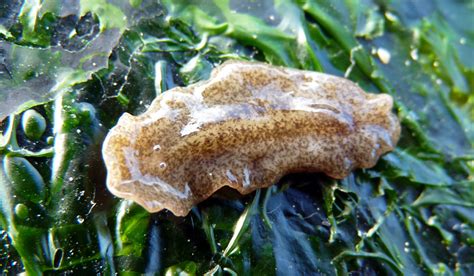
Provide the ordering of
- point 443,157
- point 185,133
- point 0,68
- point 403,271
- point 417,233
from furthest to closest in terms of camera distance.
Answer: point 443,157, point 417,233, point 403,271, point 0,68, point 185,133

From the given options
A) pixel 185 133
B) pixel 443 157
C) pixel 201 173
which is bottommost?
pixel 443 157

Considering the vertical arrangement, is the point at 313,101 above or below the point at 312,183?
above

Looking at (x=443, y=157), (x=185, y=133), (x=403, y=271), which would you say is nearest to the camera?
(x=185, y=133)

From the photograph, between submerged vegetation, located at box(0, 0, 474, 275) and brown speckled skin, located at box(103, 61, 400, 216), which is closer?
brown speckled skin, located at box(103, 61, 400, 216)

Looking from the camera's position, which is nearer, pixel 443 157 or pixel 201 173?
pixel 201 173

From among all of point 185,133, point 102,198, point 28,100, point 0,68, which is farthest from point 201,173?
point 0,68

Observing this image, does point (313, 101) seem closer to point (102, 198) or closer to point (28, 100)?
point (102, 198)
